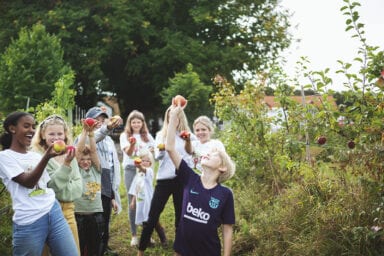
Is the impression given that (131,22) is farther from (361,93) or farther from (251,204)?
(361,93)

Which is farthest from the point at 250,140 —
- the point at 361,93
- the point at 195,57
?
the point at 195,57

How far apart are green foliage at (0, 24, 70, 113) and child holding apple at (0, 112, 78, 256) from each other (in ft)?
29.0

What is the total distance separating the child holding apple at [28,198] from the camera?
3270mm

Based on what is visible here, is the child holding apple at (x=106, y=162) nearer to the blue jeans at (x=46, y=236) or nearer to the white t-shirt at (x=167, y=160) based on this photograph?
the white t-shirt at (x=167, y=160)

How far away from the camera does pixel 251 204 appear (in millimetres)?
6234

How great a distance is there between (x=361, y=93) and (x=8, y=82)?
11.5 m

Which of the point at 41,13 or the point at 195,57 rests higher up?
the point at 41,13

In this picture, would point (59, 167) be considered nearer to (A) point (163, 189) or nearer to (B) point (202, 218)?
(B) point (202, 218)

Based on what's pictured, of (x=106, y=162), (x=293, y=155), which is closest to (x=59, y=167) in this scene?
(x=106, y=162)

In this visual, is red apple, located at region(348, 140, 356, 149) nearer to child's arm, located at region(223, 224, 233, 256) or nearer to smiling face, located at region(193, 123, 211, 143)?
child's arm, located at region(223, 224, 233, 256)

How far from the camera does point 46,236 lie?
3.39 meters

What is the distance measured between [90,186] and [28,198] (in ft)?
4.29

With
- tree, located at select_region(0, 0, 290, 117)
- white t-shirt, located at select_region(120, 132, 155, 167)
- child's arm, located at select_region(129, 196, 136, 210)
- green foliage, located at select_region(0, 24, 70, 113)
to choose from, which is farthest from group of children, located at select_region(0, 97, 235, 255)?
tree, located at select_region(0, 0, 290, 117)

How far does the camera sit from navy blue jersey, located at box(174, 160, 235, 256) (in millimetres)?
3412
